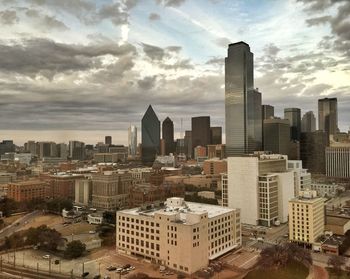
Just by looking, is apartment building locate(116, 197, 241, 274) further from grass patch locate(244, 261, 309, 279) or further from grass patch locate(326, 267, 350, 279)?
grass patch locate(326, 267, 350, 279)

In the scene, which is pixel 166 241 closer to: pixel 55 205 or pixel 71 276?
pixel 71 276

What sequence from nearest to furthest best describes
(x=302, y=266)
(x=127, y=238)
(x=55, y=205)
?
(x=302, y=266) < (x=127, y=238) < (x=55, y=205)

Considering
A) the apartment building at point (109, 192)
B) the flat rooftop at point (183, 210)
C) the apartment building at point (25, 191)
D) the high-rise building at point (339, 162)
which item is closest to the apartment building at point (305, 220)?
the flat rooftop at point (183, 210)

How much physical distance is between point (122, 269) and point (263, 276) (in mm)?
21602

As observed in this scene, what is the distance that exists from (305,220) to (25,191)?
96.1m

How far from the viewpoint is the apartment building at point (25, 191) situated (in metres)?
128

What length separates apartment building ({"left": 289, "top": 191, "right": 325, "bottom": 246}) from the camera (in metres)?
71.6

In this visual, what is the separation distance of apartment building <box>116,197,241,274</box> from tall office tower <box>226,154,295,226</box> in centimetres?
2065

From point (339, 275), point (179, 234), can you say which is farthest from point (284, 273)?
point (179, 234)

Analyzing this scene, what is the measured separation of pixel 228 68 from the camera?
655 feet

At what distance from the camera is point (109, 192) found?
116 metres

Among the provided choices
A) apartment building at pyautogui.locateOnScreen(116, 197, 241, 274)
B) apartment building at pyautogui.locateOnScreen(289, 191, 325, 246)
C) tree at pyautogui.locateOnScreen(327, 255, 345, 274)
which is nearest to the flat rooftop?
apartment building at pyautogui.locateOnScreen(116, 197, 241, 274)

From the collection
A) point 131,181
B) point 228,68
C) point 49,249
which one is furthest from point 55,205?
point 228,68

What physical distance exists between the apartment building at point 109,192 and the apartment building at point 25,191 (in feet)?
80.5
